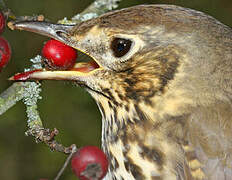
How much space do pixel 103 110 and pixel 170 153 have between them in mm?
462

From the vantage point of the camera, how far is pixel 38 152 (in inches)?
194

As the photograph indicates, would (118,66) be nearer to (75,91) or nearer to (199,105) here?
(199,105)

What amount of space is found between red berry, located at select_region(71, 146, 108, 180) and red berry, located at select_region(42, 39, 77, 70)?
52 cm

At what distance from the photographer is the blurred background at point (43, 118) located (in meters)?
4.84

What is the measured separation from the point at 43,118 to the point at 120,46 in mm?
2559

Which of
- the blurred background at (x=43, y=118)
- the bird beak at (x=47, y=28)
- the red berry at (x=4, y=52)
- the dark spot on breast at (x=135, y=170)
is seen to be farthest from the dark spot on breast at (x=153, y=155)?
the blurred background at (x=43, y=118)

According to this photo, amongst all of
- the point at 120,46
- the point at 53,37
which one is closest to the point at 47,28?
the point at 53,37

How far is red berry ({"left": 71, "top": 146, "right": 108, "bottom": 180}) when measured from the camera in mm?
2375

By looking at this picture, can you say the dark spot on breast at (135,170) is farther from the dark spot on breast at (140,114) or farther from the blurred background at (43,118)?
the blurred background at (43,118)

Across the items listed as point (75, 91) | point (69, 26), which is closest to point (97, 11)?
point (69, 26)

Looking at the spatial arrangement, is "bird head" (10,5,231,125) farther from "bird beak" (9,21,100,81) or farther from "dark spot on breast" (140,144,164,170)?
"dark spot on breast" (140,144,164,170)

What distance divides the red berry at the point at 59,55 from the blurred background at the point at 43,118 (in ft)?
6.36

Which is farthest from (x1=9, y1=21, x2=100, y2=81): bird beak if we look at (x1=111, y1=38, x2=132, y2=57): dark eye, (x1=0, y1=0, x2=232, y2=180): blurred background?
(x1=0, y1=0, x2=232, y2=180): blurred background

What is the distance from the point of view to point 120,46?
2541 millimetres
